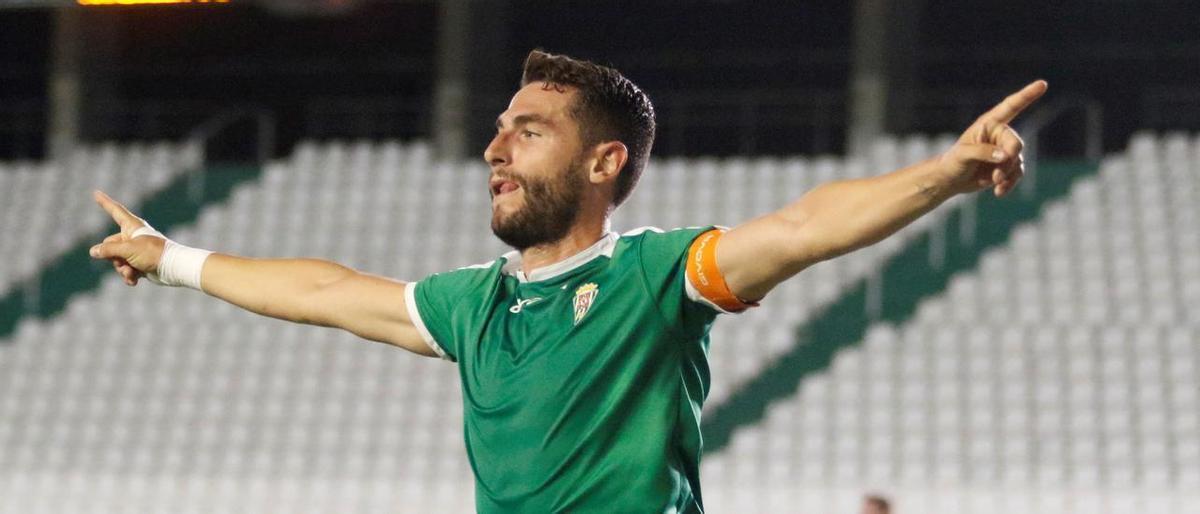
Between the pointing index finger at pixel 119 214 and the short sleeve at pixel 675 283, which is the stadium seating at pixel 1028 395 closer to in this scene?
the pointing index finger at pixel 119 214

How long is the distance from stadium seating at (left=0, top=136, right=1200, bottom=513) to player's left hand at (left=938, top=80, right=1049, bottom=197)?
9524 mm

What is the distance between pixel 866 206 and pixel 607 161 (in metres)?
0.57

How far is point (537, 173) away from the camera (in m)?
2.60

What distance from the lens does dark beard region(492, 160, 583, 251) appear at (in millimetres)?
2602

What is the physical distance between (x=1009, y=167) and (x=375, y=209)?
44.1 feet

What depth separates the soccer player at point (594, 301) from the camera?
2389 millimetres

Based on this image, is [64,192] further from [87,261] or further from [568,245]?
[568,245]

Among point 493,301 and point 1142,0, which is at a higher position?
point 1142,0

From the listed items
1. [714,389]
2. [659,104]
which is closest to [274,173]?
[659,104]

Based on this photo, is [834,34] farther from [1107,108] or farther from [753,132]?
[1107,108]

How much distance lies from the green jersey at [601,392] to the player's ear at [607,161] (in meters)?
0.11

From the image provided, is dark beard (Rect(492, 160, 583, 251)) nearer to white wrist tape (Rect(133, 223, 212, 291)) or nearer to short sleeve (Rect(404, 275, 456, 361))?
short sleeve (Rect(404, 275, 456, 361))

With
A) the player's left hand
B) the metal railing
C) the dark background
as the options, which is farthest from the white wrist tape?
the metal railing

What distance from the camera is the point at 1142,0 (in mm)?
16047
